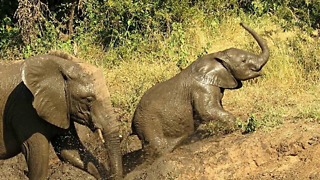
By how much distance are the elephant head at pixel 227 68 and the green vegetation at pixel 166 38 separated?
1.06 m

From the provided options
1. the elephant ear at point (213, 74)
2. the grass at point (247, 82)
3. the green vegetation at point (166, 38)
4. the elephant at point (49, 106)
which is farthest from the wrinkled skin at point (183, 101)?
the green vegetation at point (166, 38)

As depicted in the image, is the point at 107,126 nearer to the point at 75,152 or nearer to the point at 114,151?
the point at 114,151

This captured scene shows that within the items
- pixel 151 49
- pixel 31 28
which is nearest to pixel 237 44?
pixel 151 49

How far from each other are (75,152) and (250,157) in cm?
173

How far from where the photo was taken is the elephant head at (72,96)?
6591 mm

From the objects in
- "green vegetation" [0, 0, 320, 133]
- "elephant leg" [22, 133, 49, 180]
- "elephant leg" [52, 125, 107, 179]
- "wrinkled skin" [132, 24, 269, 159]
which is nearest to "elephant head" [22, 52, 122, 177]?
"elephant leg" [22, 133, 49, 180]

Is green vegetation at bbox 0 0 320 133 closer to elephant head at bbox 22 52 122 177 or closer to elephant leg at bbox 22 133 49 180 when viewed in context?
elephant leg at bbox 22 133 49 180

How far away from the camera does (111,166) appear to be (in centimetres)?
678

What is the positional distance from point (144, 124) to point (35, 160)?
5.18 ft

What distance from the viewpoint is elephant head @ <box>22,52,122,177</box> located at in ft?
21.6

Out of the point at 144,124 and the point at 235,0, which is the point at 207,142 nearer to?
the point at 144,124

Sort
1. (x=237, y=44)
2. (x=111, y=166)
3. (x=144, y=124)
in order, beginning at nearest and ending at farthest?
1. (x=111, y=166)
2. (x=144, y=124)
3. (x=237, y=44)

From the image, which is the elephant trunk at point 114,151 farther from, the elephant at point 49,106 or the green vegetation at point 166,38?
the green vegetation at point 166,38

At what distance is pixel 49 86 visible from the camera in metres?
6.68
